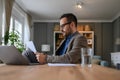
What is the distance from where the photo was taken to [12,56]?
1.67 metres

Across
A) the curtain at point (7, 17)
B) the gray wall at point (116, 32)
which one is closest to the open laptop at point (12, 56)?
the curtain at point (7, 17)

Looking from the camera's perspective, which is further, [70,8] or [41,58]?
[70,8]

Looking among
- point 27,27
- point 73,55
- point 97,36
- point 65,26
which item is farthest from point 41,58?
point 97,36

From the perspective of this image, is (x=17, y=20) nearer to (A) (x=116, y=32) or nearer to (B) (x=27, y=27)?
(B) (x=27, y=27)

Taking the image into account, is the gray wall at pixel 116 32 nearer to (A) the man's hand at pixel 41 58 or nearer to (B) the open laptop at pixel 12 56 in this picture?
(A) the man's hand at pixel 41 58

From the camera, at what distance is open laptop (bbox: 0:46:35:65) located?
1.62 metres

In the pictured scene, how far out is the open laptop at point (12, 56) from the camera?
5.33ft

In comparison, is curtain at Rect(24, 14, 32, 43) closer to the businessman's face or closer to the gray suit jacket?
the businessman's face

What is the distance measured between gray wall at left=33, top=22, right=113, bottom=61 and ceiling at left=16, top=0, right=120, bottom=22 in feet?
1.46

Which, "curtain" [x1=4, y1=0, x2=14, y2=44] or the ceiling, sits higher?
the ceiling

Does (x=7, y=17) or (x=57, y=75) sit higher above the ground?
(x=7, y=17)

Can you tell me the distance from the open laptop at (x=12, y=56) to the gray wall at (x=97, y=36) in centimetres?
768

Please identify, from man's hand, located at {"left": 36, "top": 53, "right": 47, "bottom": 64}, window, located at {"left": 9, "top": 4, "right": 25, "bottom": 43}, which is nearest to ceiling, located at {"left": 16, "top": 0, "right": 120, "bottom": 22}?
window, located at {"left": 9, "top": 4, "right": 25, "bottom": 43}

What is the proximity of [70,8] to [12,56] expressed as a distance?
18.7ft
